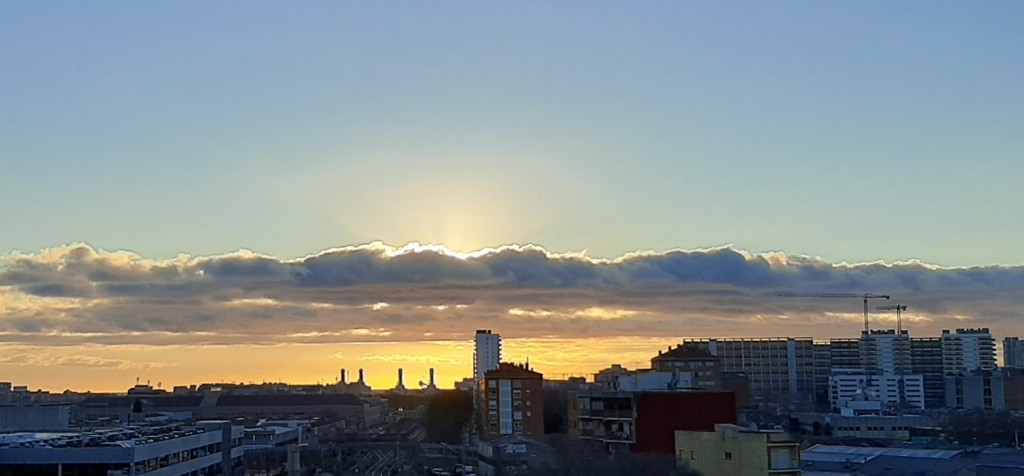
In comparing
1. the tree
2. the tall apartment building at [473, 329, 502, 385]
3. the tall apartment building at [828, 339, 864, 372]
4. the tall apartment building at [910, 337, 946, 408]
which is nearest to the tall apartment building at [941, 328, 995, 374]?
the tall apartment building at [910, 337, 946, 408]

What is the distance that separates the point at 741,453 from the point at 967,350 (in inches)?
3829

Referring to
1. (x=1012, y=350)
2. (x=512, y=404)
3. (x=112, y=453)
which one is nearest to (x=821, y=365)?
(x=1012, y=350)

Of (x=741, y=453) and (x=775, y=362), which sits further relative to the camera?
(x=775, y=362)

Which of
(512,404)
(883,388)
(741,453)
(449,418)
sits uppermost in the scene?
(741,453)

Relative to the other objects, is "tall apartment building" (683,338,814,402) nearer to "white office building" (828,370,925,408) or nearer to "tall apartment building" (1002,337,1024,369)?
"white office building" (828,370,925,408)

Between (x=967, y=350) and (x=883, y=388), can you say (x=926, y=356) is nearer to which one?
(x=967, y=350)

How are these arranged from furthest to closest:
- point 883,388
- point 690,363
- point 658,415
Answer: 1. point 883,388
2. point 690,363
3. point 658,415

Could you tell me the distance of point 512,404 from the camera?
61.6 metres

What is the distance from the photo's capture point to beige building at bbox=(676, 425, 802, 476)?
28766 mm

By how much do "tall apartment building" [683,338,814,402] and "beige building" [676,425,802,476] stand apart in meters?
84.9

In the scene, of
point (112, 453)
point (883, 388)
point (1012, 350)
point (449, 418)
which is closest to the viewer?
point (112, 453)

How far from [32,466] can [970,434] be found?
46.8 metres

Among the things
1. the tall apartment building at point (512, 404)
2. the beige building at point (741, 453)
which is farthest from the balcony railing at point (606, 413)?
the tall apartment building at point (512, 404)

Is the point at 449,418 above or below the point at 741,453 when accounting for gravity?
below
